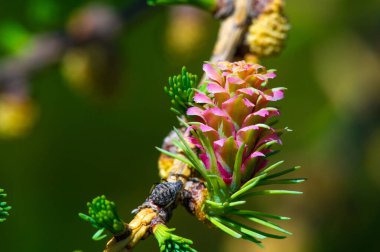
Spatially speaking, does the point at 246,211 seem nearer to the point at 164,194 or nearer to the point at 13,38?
the point at 164,194

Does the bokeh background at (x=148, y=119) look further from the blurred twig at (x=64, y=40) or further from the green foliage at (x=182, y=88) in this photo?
the green foliage at (x=182, y=88)

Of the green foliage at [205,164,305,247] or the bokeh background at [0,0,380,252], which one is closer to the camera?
the green foliage at [205,164,305,247]

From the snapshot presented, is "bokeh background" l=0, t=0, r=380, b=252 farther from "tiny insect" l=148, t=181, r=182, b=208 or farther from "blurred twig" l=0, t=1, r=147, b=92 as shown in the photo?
"tiny insect" l=148, t=181, r=182, b=208

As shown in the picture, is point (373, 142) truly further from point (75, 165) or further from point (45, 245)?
point (45, 245)

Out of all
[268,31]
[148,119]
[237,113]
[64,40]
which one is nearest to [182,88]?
[237,113]

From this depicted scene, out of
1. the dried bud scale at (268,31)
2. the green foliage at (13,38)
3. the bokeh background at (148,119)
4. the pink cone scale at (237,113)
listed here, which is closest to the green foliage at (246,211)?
the pink cone scale at (237,113)

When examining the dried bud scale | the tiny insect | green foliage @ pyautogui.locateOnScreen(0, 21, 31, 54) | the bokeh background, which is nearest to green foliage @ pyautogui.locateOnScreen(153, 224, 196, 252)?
the tiny insect

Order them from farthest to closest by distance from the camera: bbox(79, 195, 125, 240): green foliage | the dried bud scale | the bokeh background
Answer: the bokeh background → the dried bud scale → bbox(79, 195, 125, 240): green foliage

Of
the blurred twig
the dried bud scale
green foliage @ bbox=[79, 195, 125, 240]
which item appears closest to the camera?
green foliage @ bbox=[79, 195, 125, 240]
